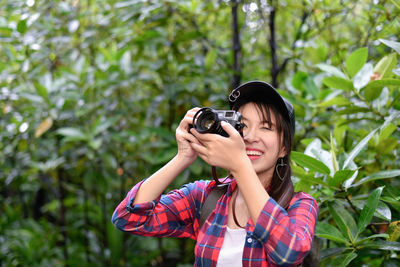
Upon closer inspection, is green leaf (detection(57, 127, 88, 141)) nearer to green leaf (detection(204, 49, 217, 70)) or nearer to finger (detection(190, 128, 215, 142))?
green leaf (detection(204, 49, 217, 70))

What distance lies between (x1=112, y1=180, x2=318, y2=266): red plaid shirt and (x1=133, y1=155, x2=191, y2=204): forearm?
2cm

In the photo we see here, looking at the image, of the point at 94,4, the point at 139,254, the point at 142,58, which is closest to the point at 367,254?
the point at 142,58

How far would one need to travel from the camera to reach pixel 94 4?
3.01 metres

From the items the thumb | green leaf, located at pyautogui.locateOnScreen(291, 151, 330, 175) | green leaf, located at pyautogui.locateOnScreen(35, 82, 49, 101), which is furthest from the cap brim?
green leaf, located at pyautogui.locateOnScreen(35, 82, 49, 101)

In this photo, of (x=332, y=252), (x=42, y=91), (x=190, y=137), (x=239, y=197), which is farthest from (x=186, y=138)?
(x=42, y=91)

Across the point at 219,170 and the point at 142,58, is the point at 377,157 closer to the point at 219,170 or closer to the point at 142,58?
the point at 219,170

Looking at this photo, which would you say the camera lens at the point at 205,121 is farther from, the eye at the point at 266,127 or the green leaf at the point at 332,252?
the green leaf at the point at 332,252

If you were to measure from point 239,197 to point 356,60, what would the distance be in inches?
27.6

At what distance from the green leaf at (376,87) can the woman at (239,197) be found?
1.09 ft

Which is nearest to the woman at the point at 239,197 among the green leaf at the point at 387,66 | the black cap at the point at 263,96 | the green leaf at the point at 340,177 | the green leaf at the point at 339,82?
the black cap at the point at 263,96

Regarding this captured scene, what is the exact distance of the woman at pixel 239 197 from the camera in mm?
860

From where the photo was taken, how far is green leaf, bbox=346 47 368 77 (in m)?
1.36

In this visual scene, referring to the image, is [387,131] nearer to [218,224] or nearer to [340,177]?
[340,177]

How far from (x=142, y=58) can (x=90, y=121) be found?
54cm
